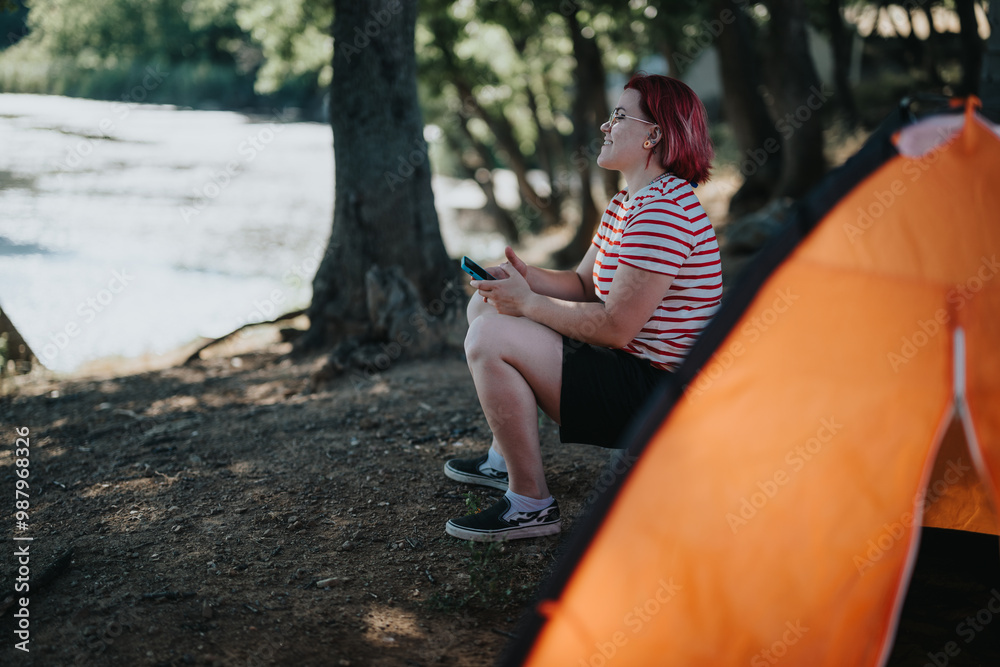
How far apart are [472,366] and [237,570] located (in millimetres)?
1062

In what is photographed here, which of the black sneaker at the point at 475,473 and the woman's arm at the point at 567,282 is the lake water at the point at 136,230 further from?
the woman's arm at the point at 567,282

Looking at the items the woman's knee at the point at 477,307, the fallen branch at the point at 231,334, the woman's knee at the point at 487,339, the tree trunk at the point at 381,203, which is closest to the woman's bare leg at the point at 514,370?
the woman's knee at the point at 487,339

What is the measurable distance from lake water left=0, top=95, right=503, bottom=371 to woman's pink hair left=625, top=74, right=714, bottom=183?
19.8 ft

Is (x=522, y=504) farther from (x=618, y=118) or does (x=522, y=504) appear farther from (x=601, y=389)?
(x=618, y=118)

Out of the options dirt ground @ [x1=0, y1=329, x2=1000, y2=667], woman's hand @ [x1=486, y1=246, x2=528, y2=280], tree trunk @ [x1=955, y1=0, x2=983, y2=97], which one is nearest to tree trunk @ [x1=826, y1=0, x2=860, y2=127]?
tree trunk @ [x1=955, y1=0, x2=983, y2=97]

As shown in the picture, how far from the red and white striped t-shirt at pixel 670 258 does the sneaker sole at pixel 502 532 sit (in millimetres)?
736

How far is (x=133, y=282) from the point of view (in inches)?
380

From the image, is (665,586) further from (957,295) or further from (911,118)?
(911,118)

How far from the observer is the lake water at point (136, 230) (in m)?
7.03

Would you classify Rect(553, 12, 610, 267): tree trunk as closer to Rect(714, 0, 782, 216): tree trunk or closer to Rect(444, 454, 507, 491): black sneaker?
Rect(714, 0, 782, 216): tree trunk

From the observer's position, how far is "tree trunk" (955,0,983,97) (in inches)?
435

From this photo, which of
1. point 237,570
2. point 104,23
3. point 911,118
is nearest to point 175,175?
point 104,23

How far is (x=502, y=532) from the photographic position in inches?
105

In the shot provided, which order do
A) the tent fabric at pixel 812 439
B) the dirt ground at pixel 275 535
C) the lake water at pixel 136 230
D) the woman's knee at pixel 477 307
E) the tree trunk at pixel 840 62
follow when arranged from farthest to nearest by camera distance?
the tree trunk at pixel 840 62 < the lake water at pixel 136 230 < the woman's knee at pixel 477 307 < the dirt ground at pixel 275 535 < the tent fabric at pixel 812 439
